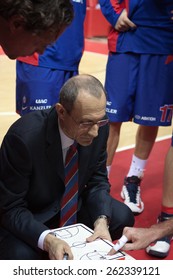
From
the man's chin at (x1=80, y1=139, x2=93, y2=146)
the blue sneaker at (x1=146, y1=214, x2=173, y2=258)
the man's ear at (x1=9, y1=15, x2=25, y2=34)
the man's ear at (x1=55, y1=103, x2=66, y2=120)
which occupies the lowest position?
the blue sneaker at (x1=146, y1=214, x2=173, y2=258)

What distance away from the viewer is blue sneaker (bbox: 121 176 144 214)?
10.7 ft

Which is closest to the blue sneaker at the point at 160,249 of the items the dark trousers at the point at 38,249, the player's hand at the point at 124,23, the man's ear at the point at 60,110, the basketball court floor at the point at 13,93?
the dark trousers at the point at 38,249

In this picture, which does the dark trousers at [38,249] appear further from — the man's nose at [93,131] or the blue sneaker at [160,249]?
the man's nose at [93,131]

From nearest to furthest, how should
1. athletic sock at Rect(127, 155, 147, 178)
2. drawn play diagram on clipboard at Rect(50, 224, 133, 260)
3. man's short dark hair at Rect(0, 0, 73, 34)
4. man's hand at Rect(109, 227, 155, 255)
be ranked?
1. man's short dark hair at Rect(0, 0, 73, 34)
2. drawn play diagram on clipboard at Rect(50, 224, 133, 260)
3. man's hand at Rect(109, 227, 155, 255)
4. athletic sock at Rect(127, 155, 147, 178)

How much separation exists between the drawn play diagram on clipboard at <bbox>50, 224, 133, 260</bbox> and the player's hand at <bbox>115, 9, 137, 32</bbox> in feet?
4.48

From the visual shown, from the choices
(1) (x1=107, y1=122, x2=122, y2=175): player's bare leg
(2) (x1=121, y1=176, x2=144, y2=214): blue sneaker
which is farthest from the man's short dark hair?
(2) (x1=121, y1=176, x2=144, y2=214): blue sneaker

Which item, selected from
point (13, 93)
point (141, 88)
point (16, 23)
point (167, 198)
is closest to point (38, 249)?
point (167, 198)

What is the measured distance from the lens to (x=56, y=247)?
2.06 m

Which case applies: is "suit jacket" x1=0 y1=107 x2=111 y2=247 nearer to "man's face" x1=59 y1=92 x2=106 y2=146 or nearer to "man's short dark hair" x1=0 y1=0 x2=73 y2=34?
"man's face" x1=59 y1=92 x2=106 y2=146

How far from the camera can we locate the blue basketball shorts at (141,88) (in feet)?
10.3

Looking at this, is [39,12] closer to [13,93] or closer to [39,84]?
[39,84]

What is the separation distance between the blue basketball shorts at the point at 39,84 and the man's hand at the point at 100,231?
937 millimetres
